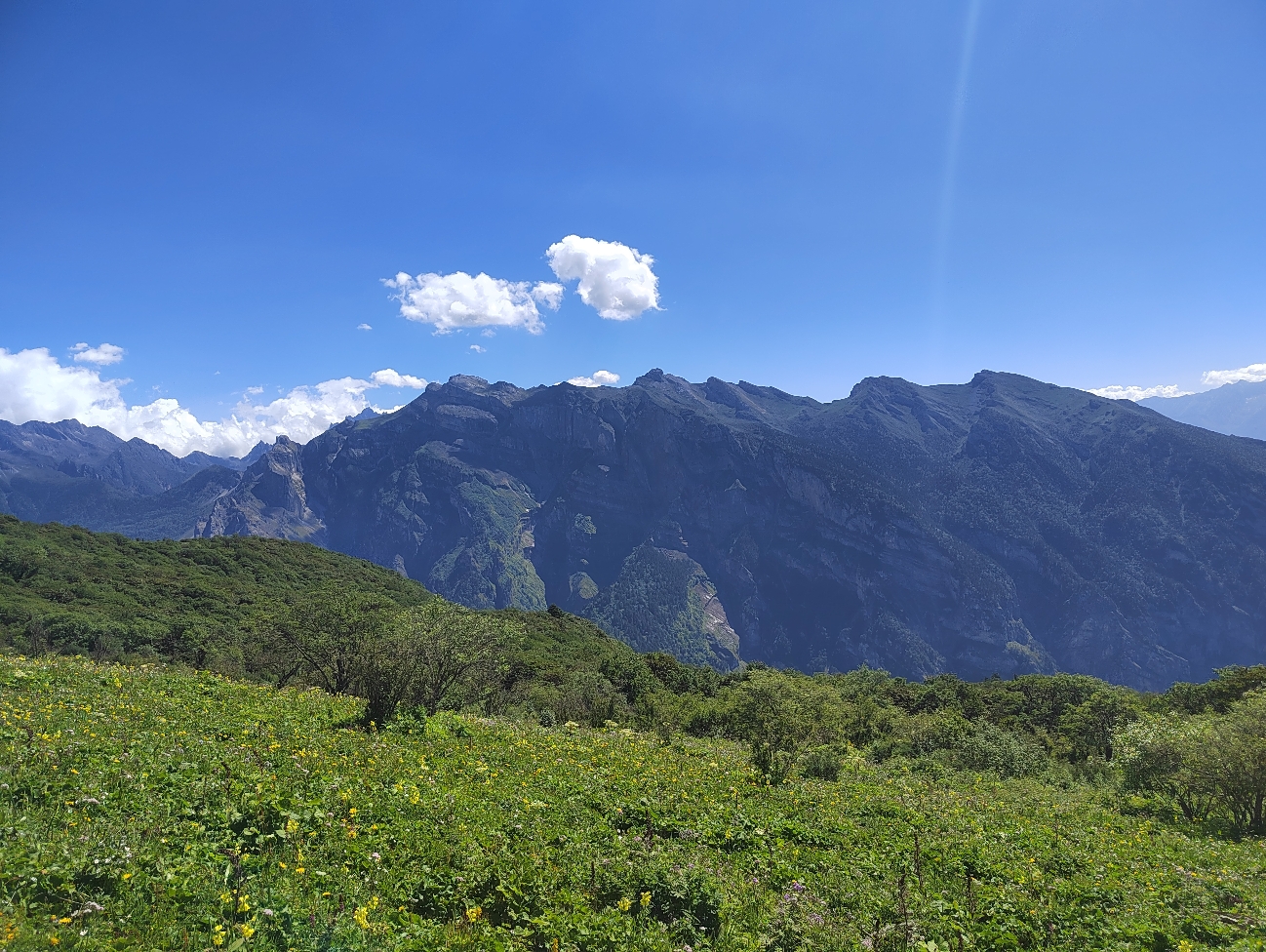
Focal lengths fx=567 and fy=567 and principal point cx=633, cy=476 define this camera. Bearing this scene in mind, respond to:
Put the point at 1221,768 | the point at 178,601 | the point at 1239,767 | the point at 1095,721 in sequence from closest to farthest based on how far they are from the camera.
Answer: the point at 1239,767, the point at 1221,768, the point at 1095,721, the point at 178,601

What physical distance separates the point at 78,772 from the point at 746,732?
90.6 feet

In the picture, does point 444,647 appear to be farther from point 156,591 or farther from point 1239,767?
point 156,591

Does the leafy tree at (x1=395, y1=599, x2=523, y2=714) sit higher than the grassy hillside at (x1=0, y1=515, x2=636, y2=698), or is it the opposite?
the leafy tree at (x1=395, y1=599, x2=523, y2=714)

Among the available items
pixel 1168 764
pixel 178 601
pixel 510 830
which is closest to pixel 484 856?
pixel 510 830

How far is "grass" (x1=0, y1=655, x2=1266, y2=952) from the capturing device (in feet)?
20.2

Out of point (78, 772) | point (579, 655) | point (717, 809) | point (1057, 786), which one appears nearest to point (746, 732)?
point (1057, 786)

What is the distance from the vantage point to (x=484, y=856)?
27.2ft

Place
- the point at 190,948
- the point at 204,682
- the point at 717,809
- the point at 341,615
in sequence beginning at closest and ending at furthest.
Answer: the point at 190,948 < the point at 717,809 < the point at 204,682 < the point at 341,615

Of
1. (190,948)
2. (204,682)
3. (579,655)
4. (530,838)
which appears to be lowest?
(579,655)

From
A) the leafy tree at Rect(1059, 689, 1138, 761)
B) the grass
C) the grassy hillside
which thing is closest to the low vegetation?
the grass

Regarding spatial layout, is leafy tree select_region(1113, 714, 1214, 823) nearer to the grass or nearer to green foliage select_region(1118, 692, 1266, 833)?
green foliage select_region(1118, 692, 1266, 833)

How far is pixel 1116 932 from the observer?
328 inches

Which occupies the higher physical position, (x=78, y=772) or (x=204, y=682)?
(x=78, y=772)

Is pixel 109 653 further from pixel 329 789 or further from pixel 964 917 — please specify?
pixel 964 917
